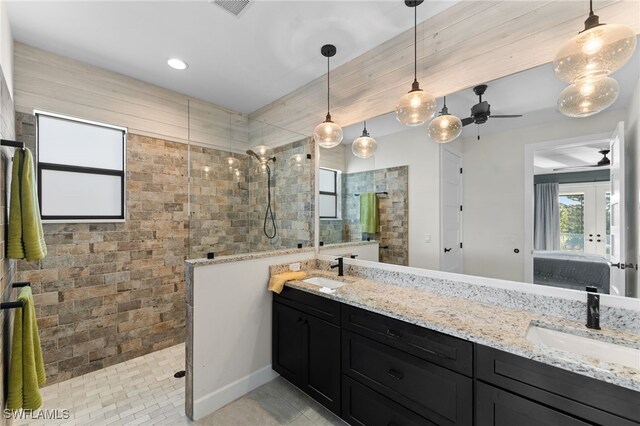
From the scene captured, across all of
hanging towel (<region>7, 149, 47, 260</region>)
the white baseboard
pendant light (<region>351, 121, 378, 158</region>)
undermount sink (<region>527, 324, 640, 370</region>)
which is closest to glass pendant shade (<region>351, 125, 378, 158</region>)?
pendant light (<region>351, 121, 378, 158</region>)

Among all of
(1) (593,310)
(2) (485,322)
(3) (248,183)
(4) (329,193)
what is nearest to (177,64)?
(3) (248,183)

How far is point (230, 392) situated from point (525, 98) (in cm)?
306

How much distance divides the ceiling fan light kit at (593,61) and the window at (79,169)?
3.56 meters

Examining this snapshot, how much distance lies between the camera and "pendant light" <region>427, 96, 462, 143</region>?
5.89 feet

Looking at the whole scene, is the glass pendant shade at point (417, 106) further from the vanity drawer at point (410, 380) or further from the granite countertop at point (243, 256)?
the granite countertop at point (243, 256)

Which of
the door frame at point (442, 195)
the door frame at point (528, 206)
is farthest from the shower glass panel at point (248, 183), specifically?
the door frame at point (528, 206)

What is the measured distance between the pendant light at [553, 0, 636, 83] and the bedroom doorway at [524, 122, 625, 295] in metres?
0.52

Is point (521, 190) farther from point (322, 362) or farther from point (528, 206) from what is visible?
point (322, 362)

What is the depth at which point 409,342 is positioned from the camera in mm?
1519

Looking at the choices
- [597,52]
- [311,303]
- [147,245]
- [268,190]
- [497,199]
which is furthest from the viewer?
[268,190]

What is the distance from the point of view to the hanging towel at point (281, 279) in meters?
2.35

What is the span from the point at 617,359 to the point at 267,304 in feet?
7.45

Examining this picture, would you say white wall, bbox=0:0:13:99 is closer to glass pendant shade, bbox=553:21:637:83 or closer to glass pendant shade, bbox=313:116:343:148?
glass pendant shade, bbox=313:116:343:148

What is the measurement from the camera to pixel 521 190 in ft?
5.42
